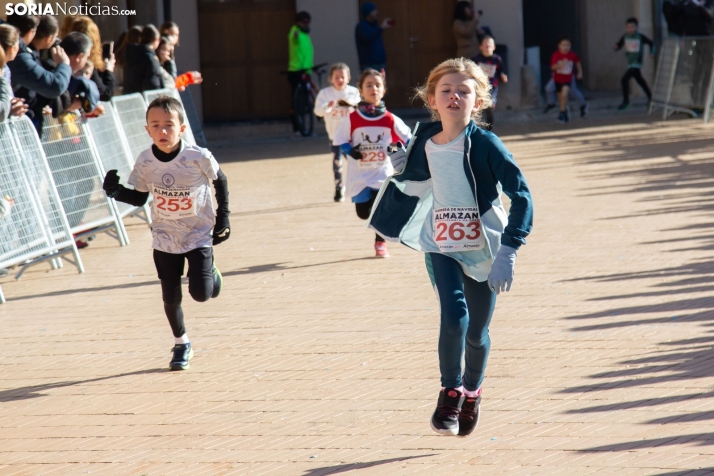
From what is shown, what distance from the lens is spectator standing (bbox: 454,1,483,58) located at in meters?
21.5

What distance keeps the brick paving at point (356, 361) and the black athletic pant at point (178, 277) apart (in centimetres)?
33

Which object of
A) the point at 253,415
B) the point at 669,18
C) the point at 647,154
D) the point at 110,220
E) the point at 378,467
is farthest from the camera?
the point at 669,18

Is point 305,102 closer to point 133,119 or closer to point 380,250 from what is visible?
point 133,119

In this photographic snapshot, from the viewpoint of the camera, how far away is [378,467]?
460 cm

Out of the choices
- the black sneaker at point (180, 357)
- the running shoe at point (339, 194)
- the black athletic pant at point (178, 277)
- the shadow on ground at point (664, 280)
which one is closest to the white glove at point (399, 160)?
the shadow on ground at point (664, 280)

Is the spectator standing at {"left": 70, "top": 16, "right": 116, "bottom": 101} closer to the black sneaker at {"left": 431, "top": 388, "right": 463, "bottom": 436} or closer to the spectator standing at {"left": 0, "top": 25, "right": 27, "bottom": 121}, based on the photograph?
the spectator standing at {"left": 0, "top": 25, "right": 27, "bottom": 121}

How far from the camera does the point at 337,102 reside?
12.0 meters

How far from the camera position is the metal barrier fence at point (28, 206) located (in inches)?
343

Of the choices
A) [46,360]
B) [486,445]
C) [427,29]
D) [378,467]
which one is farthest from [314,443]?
[427,29]

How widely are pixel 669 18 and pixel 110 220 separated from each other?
43.1 feet

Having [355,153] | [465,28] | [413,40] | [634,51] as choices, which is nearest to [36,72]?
[355,153]

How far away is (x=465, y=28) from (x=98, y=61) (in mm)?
11811

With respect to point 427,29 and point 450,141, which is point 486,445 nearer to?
point 450,141

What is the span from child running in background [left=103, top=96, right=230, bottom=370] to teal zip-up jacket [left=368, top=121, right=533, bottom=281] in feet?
5.09
